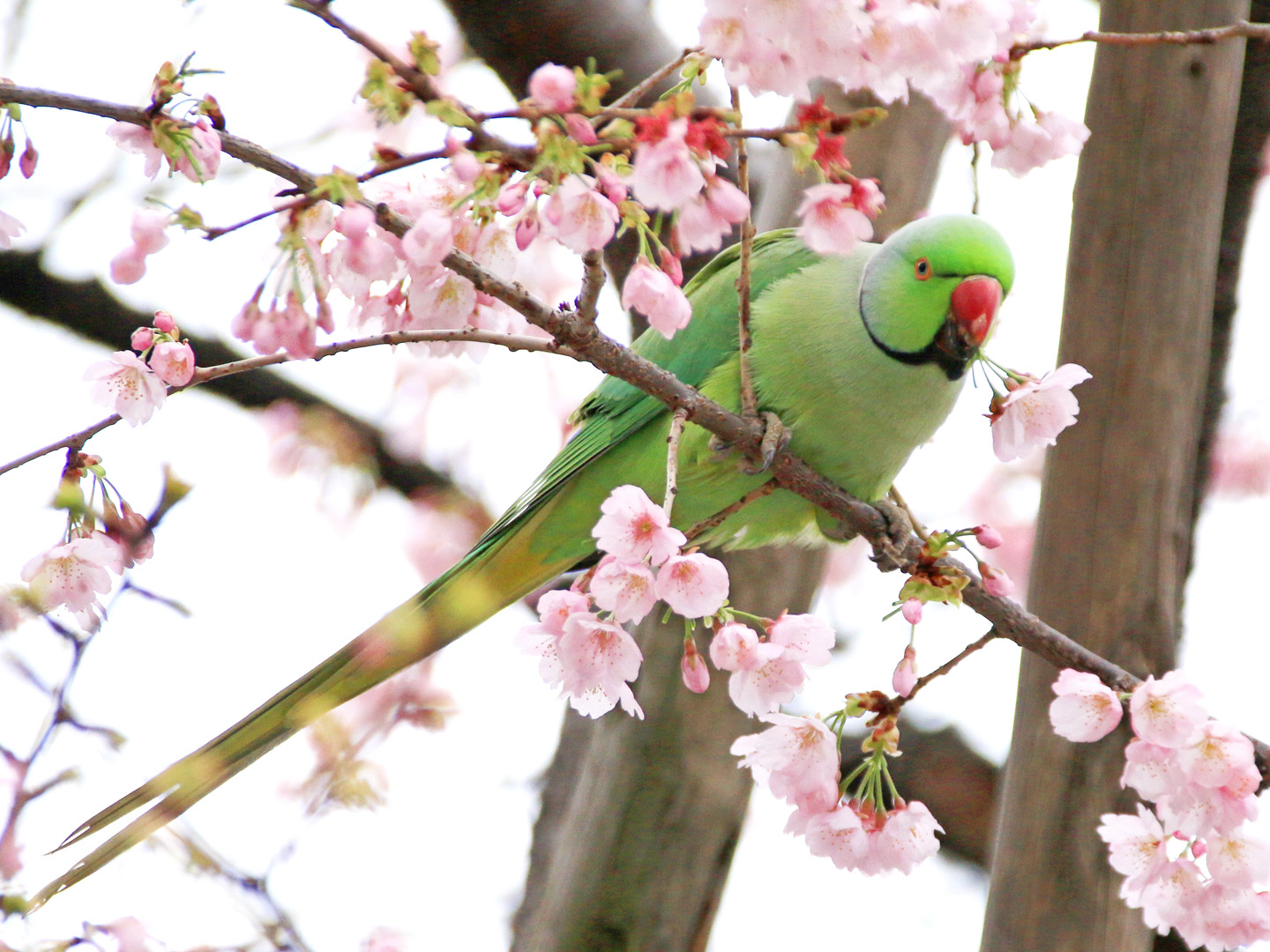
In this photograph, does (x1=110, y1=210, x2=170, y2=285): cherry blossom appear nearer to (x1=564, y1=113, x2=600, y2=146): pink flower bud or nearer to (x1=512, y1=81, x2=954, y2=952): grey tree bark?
(x1=564, y1=113, x2=600, y2=146): pink flower bud

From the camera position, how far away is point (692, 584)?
1.20m

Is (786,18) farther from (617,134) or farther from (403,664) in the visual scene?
(403,664)

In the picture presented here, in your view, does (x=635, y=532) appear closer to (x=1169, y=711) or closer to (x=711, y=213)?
(x=711, y=213)

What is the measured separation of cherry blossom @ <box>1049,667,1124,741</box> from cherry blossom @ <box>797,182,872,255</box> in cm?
64

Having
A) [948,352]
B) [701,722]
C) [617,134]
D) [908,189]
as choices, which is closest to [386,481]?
A: [701,722]

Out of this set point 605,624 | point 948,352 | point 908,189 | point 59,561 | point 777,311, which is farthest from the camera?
point 908,189

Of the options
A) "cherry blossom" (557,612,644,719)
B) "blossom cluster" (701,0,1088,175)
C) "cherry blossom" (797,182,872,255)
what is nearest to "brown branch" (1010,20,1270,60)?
"blossom cluster" (701,0,1088,175)

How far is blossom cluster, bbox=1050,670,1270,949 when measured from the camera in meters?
1.35

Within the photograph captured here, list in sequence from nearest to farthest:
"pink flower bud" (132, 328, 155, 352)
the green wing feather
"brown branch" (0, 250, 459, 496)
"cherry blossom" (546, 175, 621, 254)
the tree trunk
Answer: "cherry blossom" (546, 175, 621, 254) → "pink flower bud" (132, 328, 155, 352) → the green wing feather → the tree trunk → "brown branch" (0, 250, 459, 496)

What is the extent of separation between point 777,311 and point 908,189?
25.6 inches

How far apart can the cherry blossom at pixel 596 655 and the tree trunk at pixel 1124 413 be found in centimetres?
102

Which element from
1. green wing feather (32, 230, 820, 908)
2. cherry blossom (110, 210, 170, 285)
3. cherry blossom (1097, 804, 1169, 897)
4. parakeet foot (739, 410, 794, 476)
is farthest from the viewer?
green wing feather (32, 230, 820, 908)

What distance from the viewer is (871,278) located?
76.7 inches

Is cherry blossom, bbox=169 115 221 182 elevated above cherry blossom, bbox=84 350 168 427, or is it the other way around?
cherry blossom, bbox=169 115 221 182
